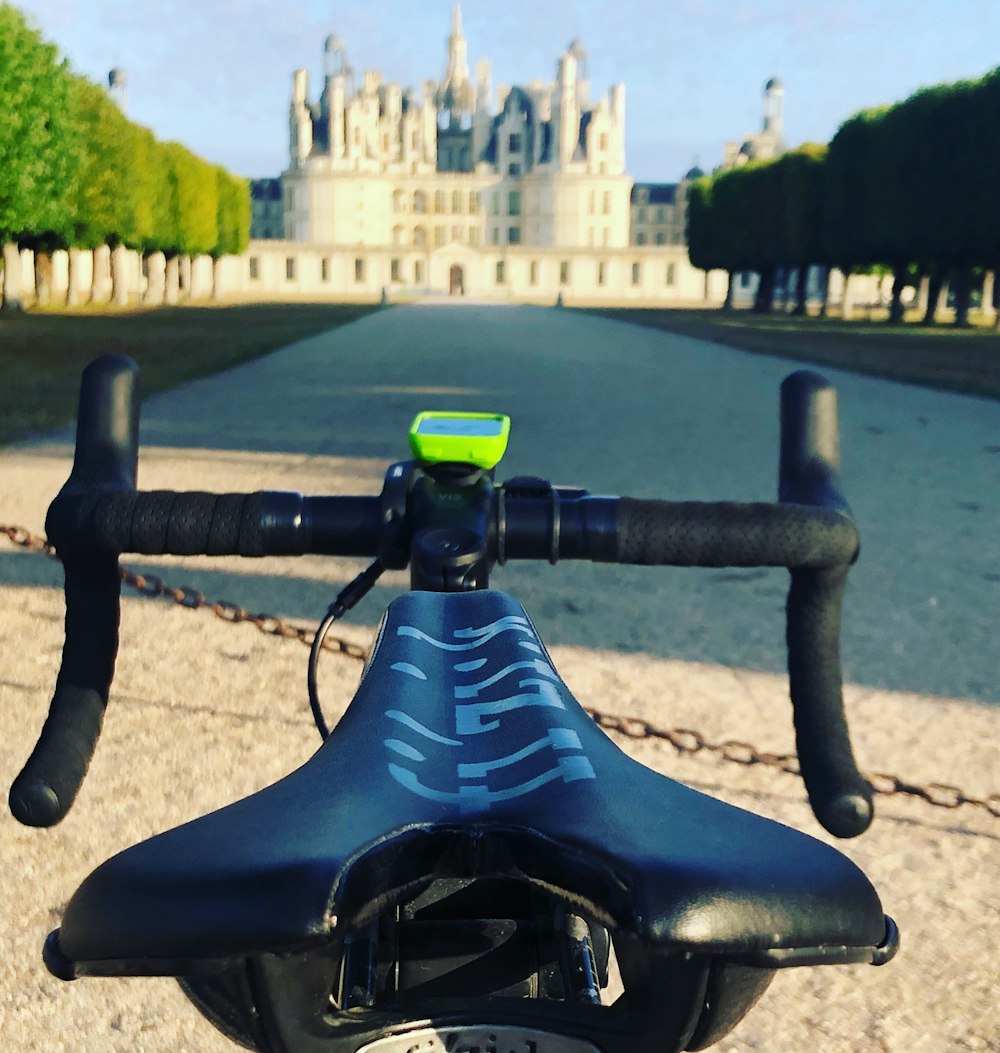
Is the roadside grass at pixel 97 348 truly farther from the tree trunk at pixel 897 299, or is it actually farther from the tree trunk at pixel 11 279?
the tree trunk at pixel 897 299

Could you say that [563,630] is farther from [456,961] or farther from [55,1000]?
[456,961]

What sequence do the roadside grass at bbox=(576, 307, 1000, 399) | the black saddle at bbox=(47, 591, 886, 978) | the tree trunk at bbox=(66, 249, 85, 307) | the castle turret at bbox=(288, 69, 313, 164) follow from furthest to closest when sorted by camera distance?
the castle turret at bbox=(288, 69, 313, 164) → the tree trunk at bbox=(66, 249, 85, 307) → the roadside grass at bbox=(576, 307, 1000, 399) → the black saddle at bbox=(47, 591, 886, 978)

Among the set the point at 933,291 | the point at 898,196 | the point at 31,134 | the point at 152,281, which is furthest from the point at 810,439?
the point at 152,281

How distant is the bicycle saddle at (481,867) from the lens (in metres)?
0.76

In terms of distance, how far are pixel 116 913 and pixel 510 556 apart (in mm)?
832

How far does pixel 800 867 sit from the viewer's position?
2.72 feet

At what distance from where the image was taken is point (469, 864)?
2.70 ft

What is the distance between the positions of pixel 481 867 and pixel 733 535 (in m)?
0.81

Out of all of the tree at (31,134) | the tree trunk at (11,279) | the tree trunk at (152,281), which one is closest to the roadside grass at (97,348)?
the tree trunk at (11,279)

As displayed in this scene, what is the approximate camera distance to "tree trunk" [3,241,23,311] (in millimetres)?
41500

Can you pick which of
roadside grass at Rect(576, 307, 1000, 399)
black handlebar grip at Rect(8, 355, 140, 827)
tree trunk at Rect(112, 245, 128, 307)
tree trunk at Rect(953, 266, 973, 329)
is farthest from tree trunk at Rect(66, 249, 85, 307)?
black handlebar grip at Rect(8, 355, 140, 827)

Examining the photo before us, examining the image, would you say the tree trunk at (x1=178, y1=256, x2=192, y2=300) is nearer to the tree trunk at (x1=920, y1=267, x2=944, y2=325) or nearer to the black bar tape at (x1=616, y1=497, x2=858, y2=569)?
the tree trunk at (x1=920, y1=267, x2=944, y2=325)

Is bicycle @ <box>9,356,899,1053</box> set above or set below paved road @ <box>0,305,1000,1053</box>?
above

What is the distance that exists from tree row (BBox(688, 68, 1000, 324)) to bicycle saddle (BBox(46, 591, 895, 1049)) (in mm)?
39295
